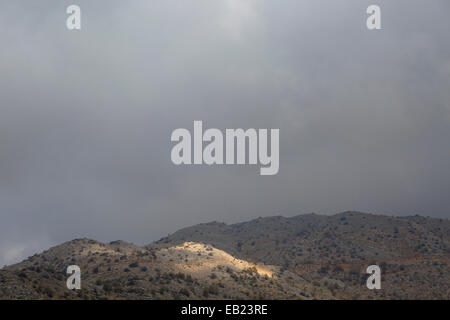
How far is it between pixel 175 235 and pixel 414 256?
63748mm

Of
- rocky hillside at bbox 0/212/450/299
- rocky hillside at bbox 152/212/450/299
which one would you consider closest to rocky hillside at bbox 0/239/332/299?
rocky hillside at bbox 0/212/450/299

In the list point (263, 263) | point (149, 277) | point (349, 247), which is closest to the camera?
point (149, 277)

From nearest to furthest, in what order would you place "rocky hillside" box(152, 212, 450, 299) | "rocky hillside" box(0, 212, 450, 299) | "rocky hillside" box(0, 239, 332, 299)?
1. "rocky hillside" box(0, 239, 332, 299)
2. "rocky hillside" box(0, 212, 450, 299)
3. "rocky hillside" box(152, 212, 450, 299)

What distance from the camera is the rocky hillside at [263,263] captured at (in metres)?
50.1

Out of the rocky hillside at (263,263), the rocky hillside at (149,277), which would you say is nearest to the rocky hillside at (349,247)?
the rocky hillside at (263,263)

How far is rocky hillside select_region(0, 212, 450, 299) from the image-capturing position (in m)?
50.1

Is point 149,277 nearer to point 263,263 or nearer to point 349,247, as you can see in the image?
point 263,263

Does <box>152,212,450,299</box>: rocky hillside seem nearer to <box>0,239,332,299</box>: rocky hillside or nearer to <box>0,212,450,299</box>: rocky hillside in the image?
<box>0,212,450,299</box>: rocky hillside

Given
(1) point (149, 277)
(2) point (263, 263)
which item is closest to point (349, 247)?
(2) point (263, 263)

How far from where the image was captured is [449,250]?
4154 inches

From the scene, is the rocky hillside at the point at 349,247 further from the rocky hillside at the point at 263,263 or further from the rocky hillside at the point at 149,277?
the rocky hillside at the point at 149,277

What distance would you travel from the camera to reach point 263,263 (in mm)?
95625
